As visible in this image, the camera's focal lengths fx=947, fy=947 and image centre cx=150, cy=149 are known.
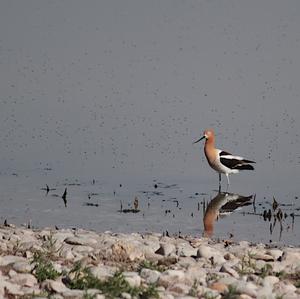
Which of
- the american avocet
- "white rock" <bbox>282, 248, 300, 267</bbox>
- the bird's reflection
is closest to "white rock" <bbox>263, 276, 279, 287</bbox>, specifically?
"white rock" <bbox>282, 248, 300, 267</bbox>

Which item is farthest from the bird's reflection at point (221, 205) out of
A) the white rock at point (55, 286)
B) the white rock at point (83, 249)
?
the white rock at point (55, 286)

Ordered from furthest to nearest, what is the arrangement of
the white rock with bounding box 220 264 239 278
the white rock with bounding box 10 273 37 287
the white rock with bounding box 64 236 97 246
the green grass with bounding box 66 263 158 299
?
1. the white rock with bounding box 64 236 97 246
2. the white rock with bounding box 220 264 239 278
3. the white rock with bounding box 10 273 37 287
4. the green grass with bounding box 66 263 158 299

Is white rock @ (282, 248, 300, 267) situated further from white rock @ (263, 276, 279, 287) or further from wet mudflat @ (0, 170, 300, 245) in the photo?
wet mudflat @ (0, 170, 300, 245)

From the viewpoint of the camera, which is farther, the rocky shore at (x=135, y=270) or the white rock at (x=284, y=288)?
the white rock at (x=284, y=288)

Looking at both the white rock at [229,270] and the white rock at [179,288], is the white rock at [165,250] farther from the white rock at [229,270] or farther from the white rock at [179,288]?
the white rock at [179,288]

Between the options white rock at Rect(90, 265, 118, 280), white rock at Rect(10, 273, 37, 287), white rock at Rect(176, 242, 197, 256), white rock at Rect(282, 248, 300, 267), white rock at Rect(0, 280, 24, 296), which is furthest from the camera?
white rock at Rect(176, 242, 197, 256)

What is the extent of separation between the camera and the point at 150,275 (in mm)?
7020

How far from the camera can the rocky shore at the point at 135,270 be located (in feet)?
21.6

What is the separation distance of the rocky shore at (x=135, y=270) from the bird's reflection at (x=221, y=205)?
3.28m

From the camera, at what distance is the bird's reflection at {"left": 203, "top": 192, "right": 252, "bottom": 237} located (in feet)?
40.7

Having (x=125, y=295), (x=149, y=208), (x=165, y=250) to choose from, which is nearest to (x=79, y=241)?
(x=165, y=250)

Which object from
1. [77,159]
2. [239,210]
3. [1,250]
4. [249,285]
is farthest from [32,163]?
[249,285]

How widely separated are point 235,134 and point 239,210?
273 inches

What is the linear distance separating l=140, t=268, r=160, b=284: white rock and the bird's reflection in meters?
4.77
